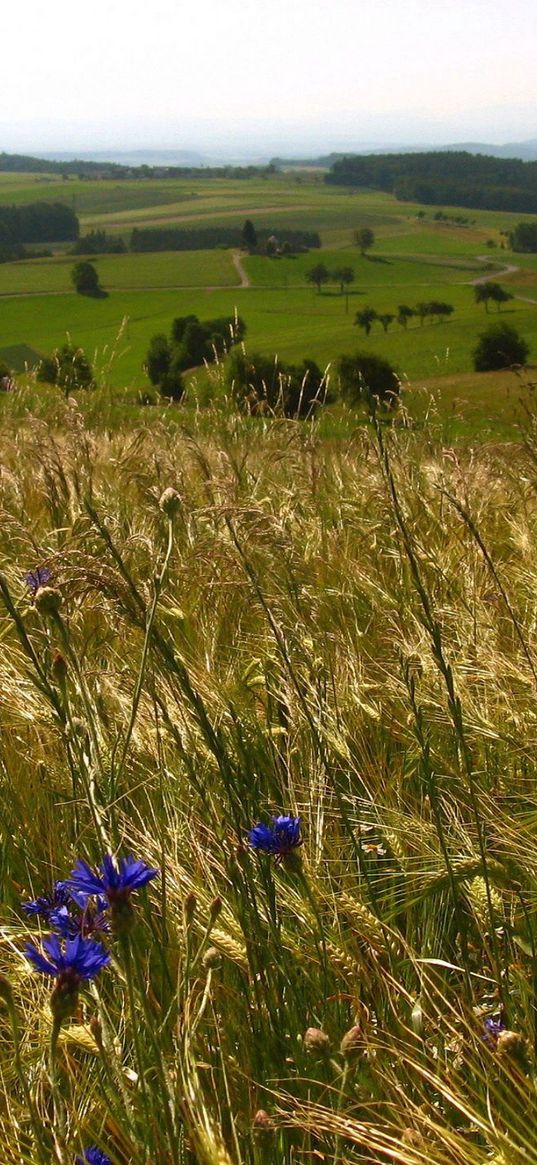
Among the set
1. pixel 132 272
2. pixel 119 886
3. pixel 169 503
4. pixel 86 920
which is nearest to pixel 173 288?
pixel 132 272

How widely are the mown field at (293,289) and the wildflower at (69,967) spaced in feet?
116

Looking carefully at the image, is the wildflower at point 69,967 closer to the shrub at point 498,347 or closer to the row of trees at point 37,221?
the shrub at point 498,347

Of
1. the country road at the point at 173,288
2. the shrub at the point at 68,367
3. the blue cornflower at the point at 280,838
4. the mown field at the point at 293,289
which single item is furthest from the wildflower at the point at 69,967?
the country road at the point at 173,288

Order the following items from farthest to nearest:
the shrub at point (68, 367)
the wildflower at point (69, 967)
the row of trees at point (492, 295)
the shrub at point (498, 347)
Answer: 1. the row of trees at point (492, 295)
2. the shrub at point (498, 347)
3. the shrub at point (68, 367)
4. the wildflower at point (69, 967)

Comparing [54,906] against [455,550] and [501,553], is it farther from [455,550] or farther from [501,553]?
[501,553]

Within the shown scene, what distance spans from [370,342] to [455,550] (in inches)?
2813

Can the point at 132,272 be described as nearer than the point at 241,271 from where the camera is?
Yes

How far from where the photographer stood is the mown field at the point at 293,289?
7025 cm

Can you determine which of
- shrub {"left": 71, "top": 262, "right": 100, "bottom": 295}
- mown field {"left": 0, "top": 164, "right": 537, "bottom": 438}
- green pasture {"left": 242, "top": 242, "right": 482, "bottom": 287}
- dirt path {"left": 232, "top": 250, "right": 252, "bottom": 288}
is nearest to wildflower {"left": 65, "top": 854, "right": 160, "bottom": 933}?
mown field {"left": 0, "top": 164, "right": 537, "bottom": 438}

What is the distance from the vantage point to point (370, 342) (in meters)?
71.8

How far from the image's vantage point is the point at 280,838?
1.37 metres

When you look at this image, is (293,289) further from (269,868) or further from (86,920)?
(86,920)

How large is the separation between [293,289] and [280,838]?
110 meters

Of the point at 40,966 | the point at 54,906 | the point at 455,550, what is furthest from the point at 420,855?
the point at 455,550
